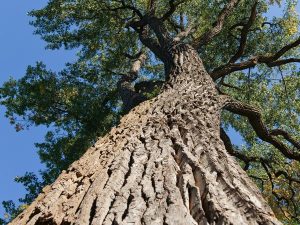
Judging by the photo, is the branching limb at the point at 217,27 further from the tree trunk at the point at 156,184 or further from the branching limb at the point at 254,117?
the tree trunk at the point at 156,184

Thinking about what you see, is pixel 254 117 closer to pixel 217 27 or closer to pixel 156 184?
pixel 217 27

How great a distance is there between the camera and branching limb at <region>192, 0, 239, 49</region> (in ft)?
32.2

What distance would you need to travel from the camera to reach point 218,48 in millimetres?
12508

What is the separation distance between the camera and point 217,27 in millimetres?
10500

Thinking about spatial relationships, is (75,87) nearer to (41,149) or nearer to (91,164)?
(41,149)

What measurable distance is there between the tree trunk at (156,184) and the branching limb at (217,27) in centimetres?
Result: 562

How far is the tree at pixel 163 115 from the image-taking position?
239 cm

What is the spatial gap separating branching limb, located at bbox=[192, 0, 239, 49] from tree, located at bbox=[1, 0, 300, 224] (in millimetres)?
34

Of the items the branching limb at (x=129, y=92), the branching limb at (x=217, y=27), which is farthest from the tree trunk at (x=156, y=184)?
the branching limb at (x=217, y=27)

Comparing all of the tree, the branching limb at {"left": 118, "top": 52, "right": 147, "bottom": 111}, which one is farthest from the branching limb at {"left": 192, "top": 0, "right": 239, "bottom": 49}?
the branching limb at {"left": 118, "top": 52, "right": 147, "bottom": 111}

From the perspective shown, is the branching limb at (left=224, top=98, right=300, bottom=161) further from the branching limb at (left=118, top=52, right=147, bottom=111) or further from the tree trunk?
the tree trunk

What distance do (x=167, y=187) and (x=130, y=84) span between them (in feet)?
26.1

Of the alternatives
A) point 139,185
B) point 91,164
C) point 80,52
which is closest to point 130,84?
point 80,52

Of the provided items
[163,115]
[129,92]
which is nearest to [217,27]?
[129,92]
